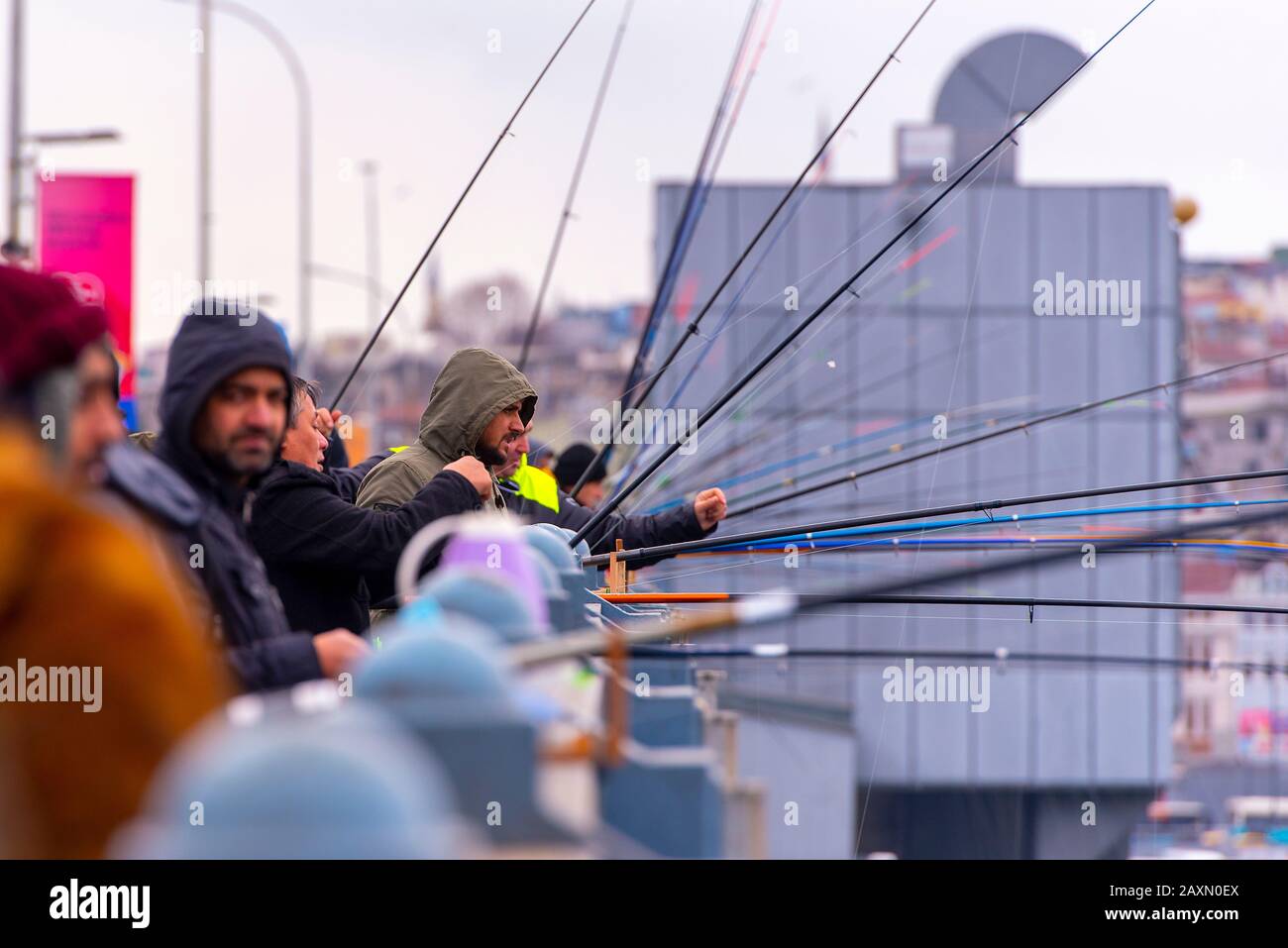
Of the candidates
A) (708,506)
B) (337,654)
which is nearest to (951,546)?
(708,506)

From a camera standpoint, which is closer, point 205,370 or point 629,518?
point 205,370

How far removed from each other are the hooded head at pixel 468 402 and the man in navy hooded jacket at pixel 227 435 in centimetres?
187

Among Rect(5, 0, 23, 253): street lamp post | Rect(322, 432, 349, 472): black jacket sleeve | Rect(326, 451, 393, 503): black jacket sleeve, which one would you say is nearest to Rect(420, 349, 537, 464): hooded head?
Rect(326, 451, 393, 503): black jacket sleeve

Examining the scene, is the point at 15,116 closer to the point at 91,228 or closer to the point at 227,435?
the point at 91,228

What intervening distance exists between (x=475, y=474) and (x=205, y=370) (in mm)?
1386

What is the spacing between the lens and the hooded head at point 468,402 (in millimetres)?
4613

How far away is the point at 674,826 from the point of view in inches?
90.0

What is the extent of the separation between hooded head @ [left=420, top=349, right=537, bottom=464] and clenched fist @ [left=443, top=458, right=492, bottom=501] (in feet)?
1.95

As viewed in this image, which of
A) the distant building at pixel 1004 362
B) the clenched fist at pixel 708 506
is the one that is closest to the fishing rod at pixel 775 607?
the clenched fist at pixel 708 506

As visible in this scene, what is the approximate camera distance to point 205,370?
262 cm

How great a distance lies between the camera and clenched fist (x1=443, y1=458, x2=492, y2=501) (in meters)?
3.95

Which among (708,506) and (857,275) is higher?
(857,275)

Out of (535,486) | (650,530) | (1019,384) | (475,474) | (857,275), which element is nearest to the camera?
(475,474)
